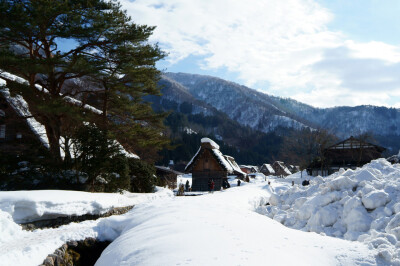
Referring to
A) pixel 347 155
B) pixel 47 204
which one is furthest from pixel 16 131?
pixel 347 155

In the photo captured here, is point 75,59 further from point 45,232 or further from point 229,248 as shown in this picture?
point 229,248

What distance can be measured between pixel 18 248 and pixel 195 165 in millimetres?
27537

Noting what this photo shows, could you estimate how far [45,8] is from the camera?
11.8m

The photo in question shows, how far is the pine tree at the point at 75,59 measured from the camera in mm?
12250

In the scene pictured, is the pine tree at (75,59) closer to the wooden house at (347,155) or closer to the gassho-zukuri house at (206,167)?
the gassho-zukuri house at (206,167)

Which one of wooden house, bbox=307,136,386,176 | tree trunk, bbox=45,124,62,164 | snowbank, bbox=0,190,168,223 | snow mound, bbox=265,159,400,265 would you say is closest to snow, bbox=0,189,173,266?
snowbank, bbox=0,190,168,223

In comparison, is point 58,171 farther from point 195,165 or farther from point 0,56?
point 195,165

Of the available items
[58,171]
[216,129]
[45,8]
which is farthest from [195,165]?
[216,129]

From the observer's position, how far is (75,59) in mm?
13539

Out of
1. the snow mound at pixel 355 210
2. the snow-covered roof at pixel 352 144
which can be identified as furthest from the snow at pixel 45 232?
the snow-covered roof at pixel 352 144

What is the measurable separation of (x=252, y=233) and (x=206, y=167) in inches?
1080

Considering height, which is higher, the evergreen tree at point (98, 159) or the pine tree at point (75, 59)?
the pine tree at point (75, 59)

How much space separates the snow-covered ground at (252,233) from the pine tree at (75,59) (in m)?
5.53

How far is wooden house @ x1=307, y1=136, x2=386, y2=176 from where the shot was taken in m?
38.3
